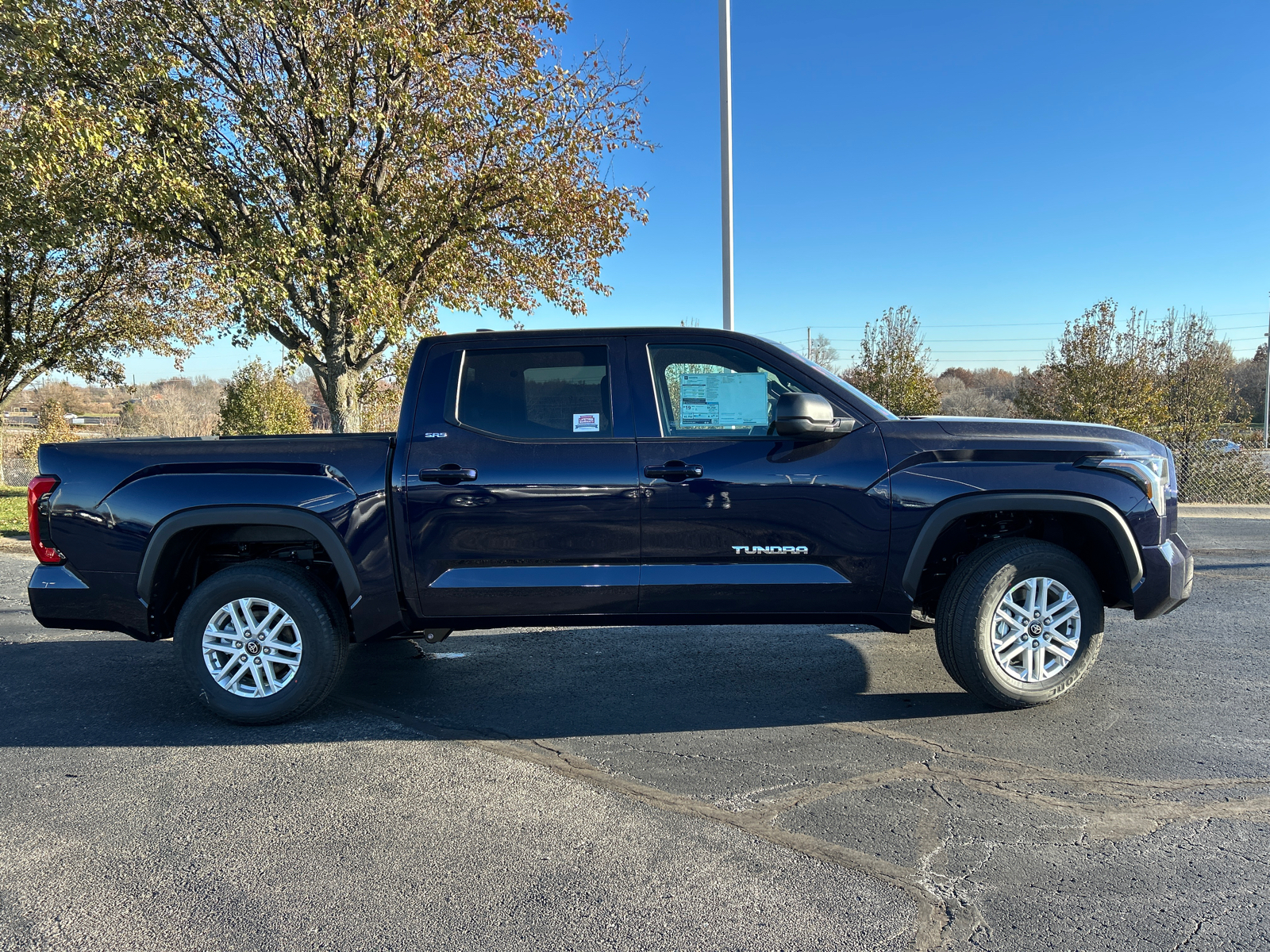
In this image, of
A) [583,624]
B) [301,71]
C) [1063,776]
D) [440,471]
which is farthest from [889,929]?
[301,71]

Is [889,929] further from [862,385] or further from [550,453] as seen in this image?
[862,385]

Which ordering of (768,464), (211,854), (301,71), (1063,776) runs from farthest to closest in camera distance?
(301,71) < (768,464) < (1063,776) < (211,854)

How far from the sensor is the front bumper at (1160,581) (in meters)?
3.90

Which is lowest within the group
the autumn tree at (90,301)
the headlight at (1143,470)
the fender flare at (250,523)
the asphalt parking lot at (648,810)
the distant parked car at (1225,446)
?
the asphalt parking lot at (648,810)

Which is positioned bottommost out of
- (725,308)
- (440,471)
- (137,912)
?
(137,912)

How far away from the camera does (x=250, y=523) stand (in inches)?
155

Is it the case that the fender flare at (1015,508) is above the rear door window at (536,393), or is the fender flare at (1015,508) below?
below

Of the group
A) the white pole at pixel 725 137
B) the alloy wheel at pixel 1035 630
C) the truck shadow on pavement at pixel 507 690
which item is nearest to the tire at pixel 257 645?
the truck shadow on pavement at pixel 507 690

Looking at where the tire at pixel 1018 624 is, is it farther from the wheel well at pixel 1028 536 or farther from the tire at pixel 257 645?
the tire at pixel 257 645

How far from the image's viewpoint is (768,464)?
3.89 m

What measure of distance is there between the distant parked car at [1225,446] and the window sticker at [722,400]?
16.1 meters

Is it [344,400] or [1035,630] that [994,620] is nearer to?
[1035,630]

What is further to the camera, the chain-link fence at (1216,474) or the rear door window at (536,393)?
the chain-link fence at (1216,474)

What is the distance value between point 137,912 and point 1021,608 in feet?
12.6
